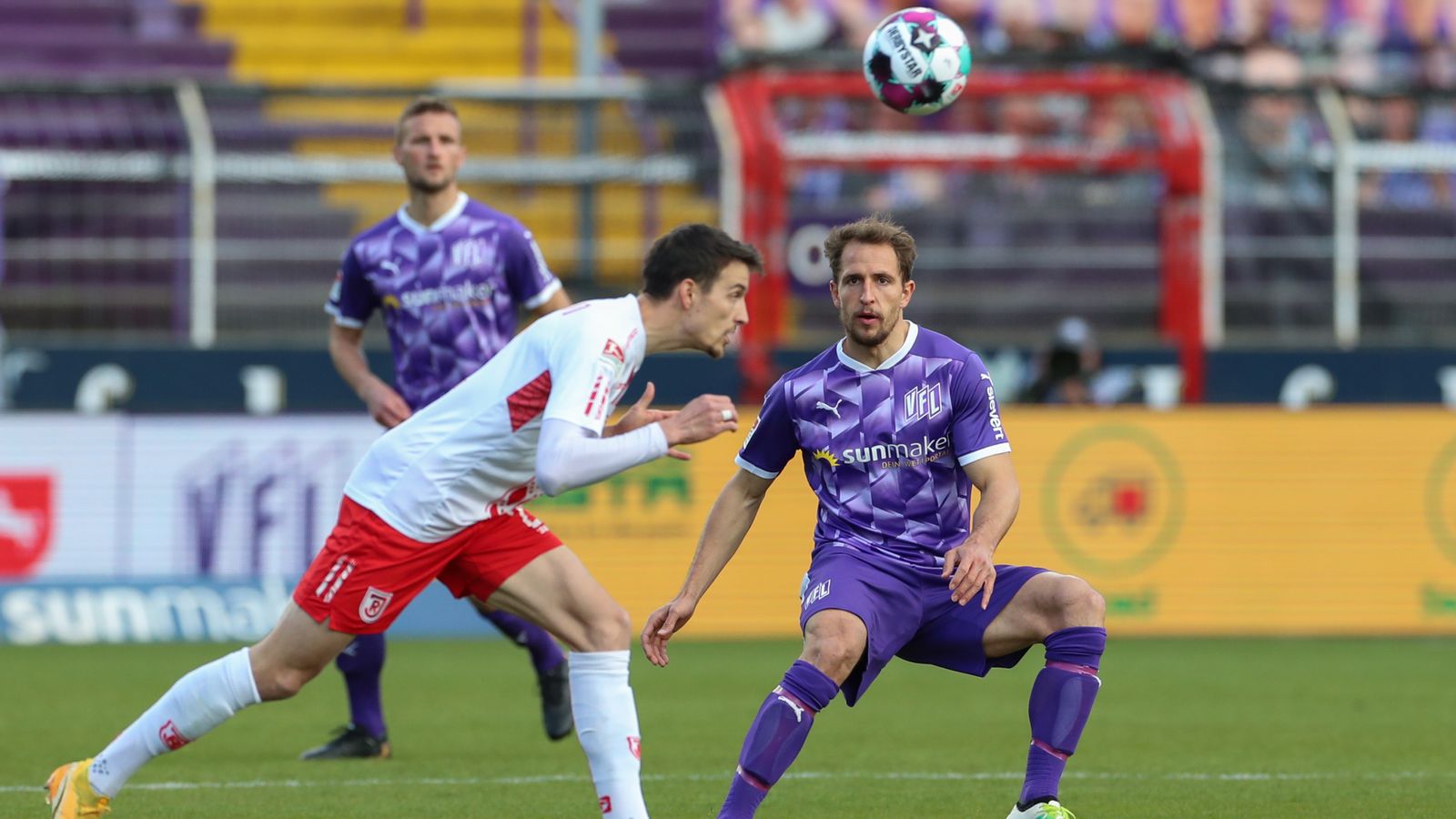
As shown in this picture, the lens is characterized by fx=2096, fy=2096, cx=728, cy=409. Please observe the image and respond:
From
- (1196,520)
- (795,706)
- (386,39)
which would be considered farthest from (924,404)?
(386,39)

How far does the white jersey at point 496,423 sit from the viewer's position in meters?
6.02

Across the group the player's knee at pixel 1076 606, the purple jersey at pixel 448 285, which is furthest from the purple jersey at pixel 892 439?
the purple jersey at pixel 448 285

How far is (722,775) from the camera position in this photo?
8.01m

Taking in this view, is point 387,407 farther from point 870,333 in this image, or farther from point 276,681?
point 870,333

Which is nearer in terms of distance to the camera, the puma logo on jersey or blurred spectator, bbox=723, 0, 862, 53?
the puma logo on jersey

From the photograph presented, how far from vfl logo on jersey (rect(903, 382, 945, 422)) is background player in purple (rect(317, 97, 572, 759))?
8.72ft

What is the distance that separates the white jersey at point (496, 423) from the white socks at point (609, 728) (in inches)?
23.7

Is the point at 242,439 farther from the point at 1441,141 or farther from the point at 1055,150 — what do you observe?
the point at 1441,141

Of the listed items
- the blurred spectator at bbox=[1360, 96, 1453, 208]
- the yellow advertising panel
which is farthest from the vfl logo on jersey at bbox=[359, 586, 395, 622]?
the blurred spectator at bbox=[1360, 96, 1453, 208]

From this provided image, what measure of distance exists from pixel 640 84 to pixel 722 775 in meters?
8.64

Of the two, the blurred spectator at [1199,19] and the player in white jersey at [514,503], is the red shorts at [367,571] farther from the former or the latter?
the blurred spectator at [1199,19]

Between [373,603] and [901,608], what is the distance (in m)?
1.61

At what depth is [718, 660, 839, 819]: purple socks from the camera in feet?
19.5

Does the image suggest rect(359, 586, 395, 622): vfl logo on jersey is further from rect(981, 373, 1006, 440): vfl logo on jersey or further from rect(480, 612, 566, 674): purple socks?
rect(480, 612, 566, 674): purple socks
